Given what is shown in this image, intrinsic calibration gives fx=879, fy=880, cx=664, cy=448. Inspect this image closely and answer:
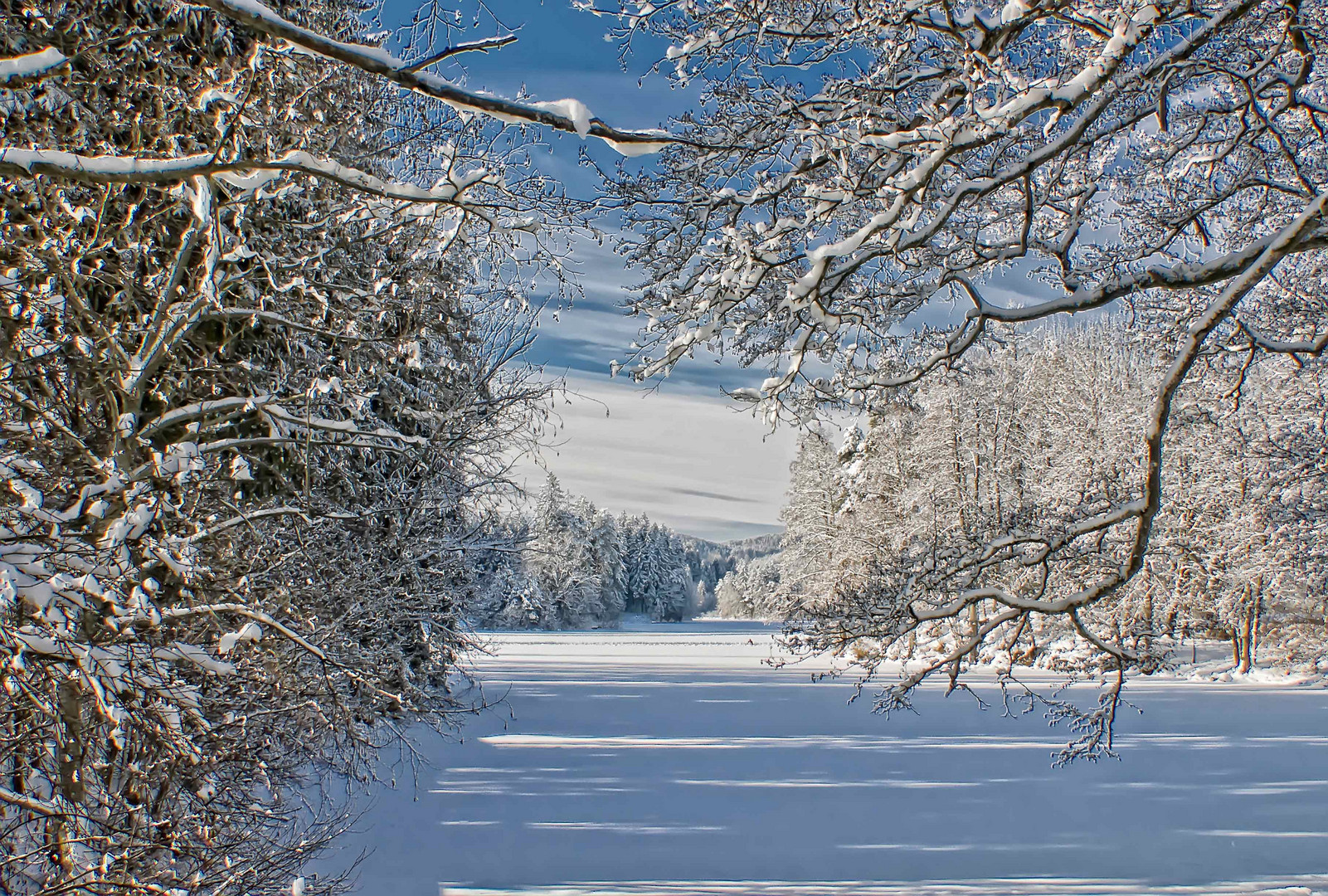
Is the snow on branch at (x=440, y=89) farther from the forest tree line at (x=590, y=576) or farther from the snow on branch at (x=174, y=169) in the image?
the forest tree line at (x=590, y=576)

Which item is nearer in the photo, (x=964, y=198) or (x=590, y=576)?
(x=964, y=198)

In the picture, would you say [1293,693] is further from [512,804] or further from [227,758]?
[227,758]

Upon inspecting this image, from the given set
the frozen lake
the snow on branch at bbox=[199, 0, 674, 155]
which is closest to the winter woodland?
the snow on branch at bbox=[199, 0, 674, 155]

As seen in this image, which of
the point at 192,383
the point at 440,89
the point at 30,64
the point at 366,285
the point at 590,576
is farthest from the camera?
the point at 590,576

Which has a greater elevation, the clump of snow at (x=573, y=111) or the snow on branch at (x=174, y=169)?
the clump of snow at (x=573, y=111)

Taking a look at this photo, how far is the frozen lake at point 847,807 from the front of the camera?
6.64 meters

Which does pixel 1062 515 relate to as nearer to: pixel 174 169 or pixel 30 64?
pixel 174 169

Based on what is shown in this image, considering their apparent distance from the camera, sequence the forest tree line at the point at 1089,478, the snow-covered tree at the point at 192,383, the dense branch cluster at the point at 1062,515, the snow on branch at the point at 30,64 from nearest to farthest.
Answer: the snow on branch at the point at 30,64 < the snow-covered tree at the point at 192,383 < the dense branch cluster at the point at 1062,515 < the forest tree line at the point at 1089,478

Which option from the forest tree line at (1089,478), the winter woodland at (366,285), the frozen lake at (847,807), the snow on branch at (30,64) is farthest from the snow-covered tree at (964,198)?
the forest tree line at (1089,478)

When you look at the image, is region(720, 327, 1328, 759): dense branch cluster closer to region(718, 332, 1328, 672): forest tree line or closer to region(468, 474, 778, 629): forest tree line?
region(718, 332, 1328, 672): forest tree line

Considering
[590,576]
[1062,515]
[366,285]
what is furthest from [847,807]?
[590,576]

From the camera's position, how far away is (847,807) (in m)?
8.95

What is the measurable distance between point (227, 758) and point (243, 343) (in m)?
2.78

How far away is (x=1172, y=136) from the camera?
5449mm
